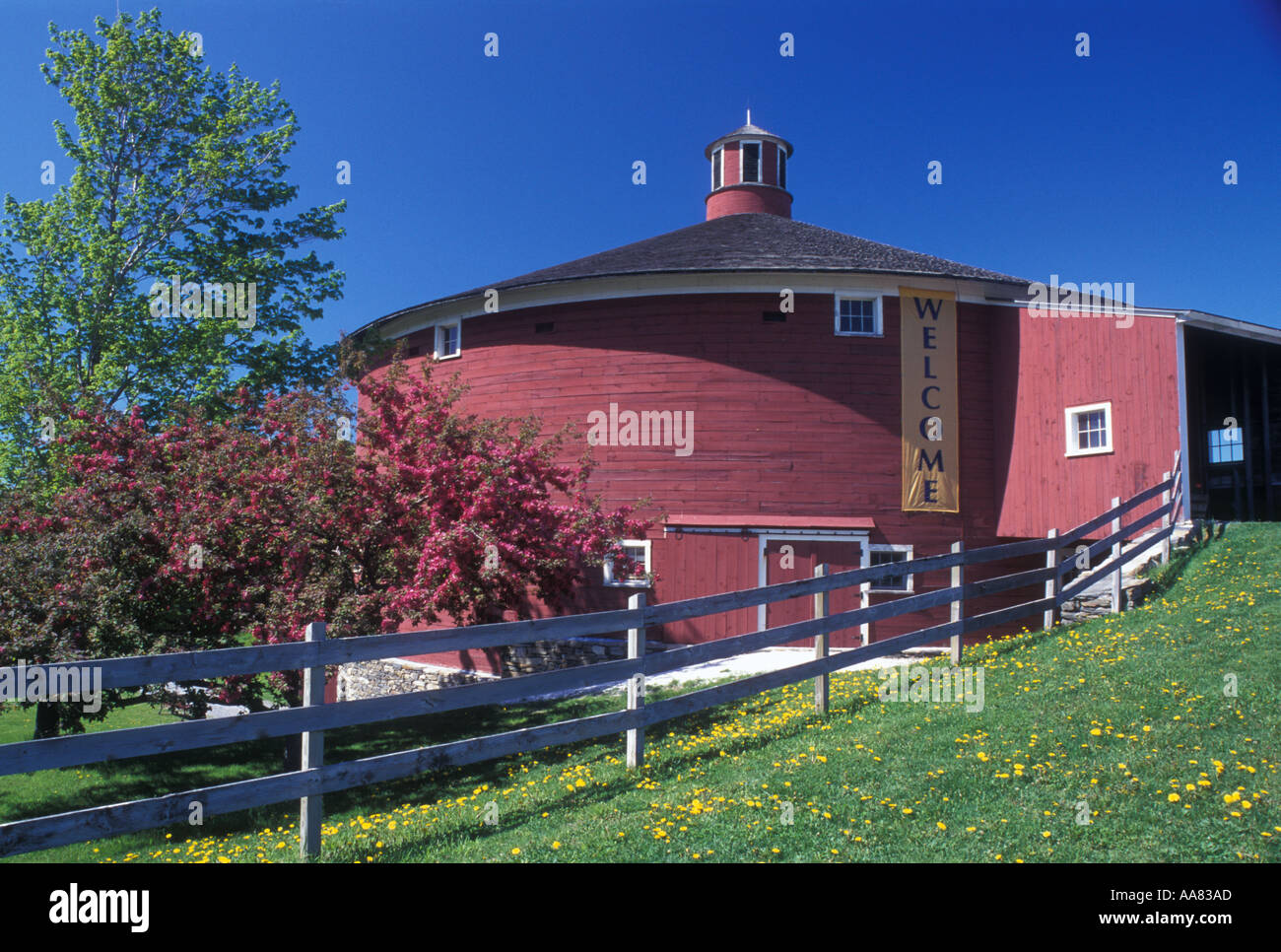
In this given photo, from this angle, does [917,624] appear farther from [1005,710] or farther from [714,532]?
[1005,710]

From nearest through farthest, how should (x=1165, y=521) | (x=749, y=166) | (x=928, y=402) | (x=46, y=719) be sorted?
(x=46, y=719) < (x=1165, y=521) < (x=928, y=402) < (x=749, y=166)

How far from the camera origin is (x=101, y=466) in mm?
10656

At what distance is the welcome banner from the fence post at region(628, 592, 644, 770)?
10302 millimetres

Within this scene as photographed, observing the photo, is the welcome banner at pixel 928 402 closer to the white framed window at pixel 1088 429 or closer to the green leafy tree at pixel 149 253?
the white framed window at pixel 1088 429

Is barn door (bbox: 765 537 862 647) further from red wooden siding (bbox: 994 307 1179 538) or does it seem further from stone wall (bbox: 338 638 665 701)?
red wooden siding (bbox: 994 307 1179 538)

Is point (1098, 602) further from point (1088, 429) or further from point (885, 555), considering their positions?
point (885, 555)

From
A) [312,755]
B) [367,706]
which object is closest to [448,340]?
[367,706]

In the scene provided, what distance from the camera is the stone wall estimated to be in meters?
16.1

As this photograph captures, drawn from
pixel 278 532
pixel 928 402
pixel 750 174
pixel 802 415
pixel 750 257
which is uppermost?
pixel 750 174

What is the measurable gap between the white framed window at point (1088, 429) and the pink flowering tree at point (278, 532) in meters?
8.86

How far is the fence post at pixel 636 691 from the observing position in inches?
265

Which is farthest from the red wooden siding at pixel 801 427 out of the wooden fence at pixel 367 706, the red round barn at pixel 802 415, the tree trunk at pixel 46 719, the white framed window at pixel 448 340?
the tree trunk at pixel 46 719

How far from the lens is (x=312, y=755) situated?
5047mm

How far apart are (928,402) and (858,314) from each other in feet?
7.24
